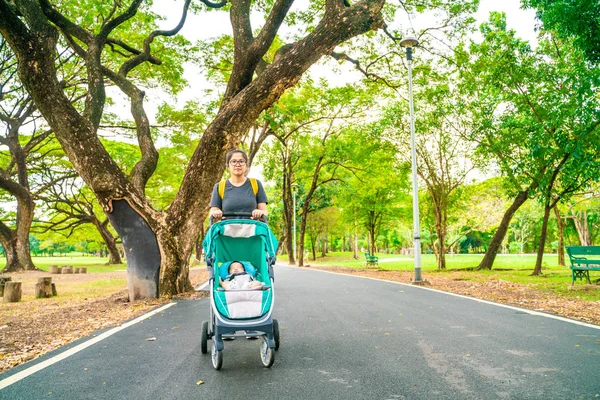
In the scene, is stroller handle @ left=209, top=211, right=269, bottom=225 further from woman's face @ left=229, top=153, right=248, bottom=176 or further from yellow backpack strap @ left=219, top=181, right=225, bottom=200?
woman's face @ left=229, top=153, right=248, bottom=176

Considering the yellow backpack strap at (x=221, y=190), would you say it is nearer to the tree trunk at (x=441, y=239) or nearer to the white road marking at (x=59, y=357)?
the white road marking at (x=59, y=357)

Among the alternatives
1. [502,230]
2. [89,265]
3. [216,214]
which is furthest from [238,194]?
[89,265]

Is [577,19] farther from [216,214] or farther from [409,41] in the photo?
[216,214]

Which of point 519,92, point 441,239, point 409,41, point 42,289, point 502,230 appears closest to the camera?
point 42,289

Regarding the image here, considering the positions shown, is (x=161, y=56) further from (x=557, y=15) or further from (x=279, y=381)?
(x=279, y=381)

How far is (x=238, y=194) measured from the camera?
183 inches

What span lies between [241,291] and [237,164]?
1493 millimetres

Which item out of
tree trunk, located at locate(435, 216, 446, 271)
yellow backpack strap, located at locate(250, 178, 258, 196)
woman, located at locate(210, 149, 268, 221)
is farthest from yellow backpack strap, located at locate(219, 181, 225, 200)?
tree trunk, located at locate(435, 216, 446, 271)

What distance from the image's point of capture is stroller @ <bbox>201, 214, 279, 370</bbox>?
379 centimetres

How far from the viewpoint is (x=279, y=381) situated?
3518 mm

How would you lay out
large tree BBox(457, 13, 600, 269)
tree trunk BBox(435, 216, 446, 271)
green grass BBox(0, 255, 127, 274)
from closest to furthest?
large tree BBox(457, 13, 600, 269) < tree trunk BBox(435, 216, 446, 271) < green grass BBox(0, 255, 127, 274)

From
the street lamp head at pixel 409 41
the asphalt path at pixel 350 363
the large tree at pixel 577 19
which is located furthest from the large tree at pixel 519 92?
the asphalt path at pixel 350 363

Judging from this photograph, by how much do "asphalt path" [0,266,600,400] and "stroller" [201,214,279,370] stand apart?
260mm

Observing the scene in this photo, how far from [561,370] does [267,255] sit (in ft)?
9.48
